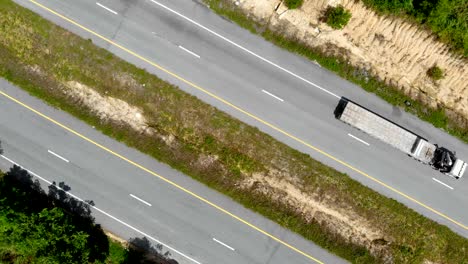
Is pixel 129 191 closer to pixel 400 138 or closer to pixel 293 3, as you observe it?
pixel 293 3

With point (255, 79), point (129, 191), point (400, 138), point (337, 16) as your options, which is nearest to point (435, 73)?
point (400, 138)

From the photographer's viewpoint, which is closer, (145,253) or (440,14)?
(440,14)

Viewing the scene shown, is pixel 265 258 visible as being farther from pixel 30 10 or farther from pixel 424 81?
pixel 30 10

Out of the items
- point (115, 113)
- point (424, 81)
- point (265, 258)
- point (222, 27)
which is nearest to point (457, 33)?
point (424, 81)

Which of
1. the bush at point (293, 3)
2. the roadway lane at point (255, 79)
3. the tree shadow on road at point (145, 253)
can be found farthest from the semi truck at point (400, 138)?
the tree shadow on road at point (145, 253)

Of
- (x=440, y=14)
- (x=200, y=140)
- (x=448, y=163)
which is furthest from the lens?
(x=200, y=140)

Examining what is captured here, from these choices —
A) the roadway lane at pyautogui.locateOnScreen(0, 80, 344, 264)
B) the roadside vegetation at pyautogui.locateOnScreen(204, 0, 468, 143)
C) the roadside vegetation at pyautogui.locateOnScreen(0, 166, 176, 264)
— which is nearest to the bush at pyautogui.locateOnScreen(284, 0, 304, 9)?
the roadside vegetation at pyautogui.locateOnScreen(204, 0, 468, 143)
